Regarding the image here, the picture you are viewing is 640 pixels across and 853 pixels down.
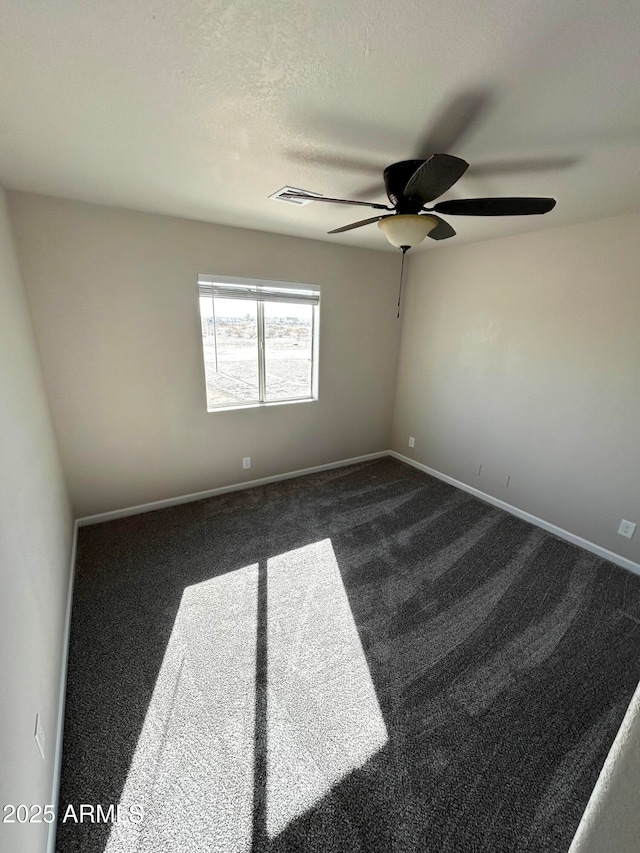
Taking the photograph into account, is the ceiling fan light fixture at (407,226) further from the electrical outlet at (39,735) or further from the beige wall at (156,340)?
the electrical outlet at (39,735)

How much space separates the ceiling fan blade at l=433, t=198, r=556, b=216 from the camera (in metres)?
1.45

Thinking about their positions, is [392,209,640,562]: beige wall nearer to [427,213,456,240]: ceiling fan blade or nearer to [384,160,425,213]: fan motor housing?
[427,213,456,240]: ceiling fan blade

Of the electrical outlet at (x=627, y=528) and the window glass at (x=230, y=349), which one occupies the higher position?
the window glass at (x=230, y=349)

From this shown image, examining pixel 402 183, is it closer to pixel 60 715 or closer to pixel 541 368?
pixel 541 368

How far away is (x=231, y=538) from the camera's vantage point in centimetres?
271

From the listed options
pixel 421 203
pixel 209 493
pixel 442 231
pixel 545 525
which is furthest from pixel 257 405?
pixel 545 525

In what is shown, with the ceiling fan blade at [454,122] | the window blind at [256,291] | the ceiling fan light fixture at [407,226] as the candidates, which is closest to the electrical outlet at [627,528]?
the ceiling fan light fixture at [407,226]

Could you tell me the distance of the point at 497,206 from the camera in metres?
1.51

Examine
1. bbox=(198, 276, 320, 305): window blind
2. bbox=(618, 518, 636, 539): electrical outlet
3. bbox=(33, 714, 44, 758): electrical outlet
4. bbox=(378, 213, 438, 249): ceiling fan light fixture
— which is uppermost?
bbox=(378, 213, 438, 249): ceiling fan light fixture

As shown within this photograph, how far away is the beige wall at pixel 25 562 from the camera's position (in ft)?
3.17

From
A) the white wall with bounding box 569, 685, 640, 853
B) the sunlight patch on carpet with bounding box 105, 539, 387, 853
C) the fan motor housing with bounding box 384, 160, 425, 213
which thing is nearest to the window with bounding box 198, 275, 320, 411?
the fan motor housing with bounding box 384, 160, 425, 213

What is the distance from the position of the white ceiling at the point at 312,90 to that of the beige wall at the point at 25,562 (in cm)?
94

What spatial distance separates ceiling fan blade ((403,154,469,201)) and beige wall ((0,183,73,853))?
1.90 m

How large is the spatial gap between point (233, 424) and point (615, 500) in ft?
10.3
